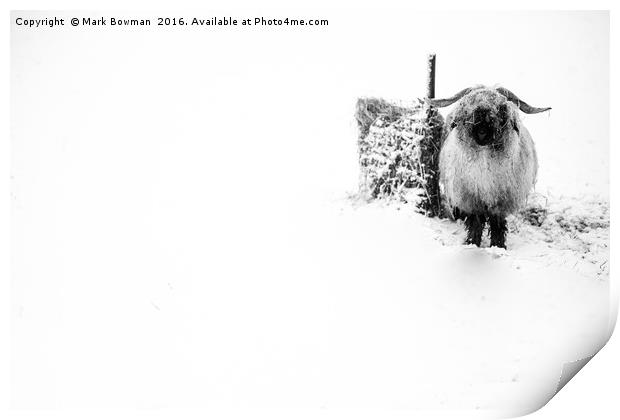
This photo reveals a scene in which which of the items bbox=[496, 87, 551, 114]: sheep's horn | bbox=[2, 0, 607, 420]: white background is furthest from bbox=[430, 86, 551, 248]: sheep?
bbox=[2, 0, 607, 420]: white background

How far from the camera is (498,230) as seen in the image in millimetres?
3729

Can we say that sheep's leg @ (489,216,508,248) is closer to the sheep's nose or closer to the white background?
the sheep's nose

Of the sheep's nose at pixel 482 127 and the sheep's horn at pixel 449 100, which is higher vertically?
the sheep's horn at pixel 449 100

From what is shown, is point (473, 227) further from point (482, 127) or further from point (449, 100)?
point (449, 100)

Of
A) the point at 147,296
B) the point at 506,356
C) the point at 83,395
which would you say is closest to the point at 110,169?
the point at 147,296

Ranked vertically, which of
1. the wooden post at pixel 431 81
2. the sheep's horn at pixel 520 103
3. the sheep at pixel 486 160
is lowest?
the sheep at pixel 486 160

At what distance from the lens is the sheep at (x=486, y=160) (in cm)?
357

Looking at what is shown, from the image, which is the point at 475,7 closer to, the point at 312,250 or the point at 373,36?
the point at 373,36

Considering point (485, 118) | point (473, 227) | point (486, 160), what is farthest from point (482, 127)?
point (473, 227)

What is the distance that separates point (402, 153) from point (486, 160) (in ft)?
1.55

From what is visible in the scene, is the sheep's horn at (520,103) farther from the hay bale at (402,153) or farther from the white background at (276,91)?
the hay bale at (402,153)

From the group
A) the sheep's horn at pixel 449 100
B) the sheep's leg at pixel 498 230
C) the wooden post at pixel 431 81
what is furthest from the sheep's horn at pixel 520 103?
the sheep's leg at pixel 498 230

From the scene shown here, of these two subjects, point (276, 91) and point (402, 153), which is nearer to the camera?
point (276, 91)

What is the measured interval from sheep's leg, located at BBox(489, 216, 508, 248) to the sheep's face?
16.9 inches
